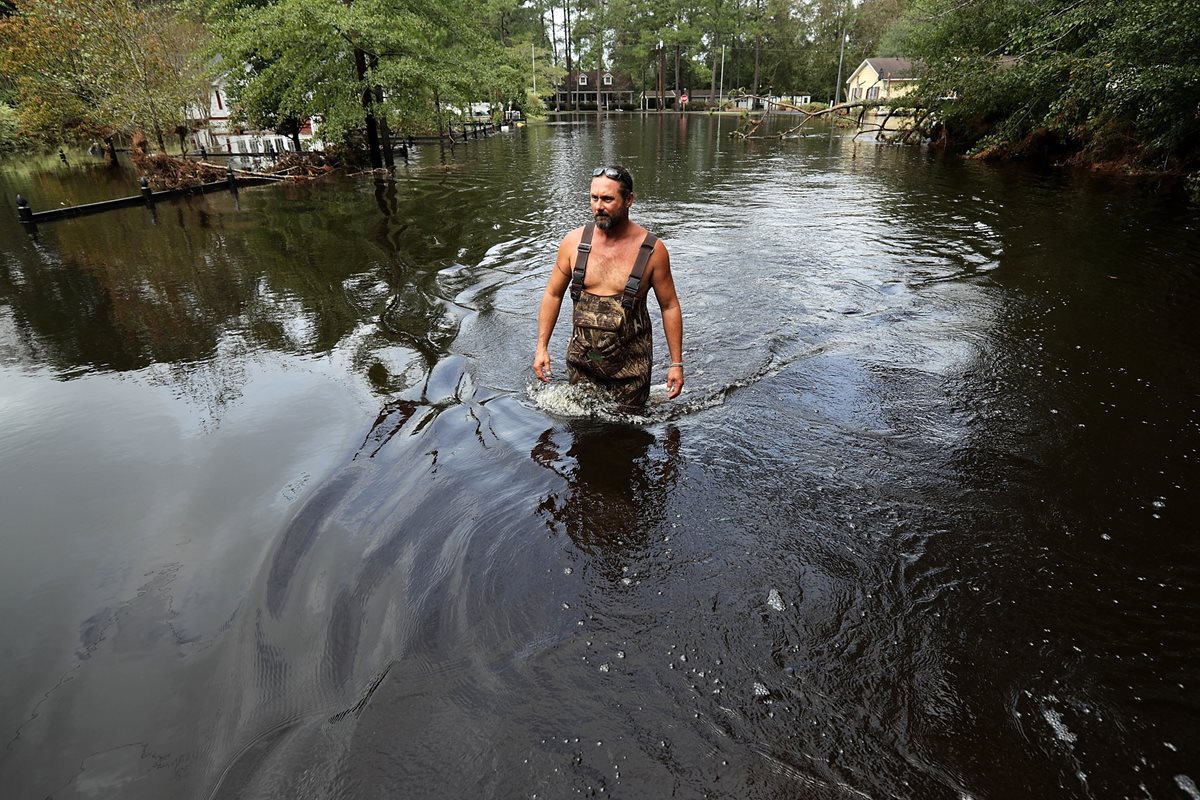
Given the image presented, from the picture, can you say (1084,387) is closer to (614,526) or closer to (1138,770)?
(1138,770)

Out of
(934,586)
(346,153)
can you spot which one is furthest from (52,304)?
(346,153)

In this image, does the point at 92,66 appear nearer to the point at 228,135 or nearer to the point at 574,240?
the point at 228,135

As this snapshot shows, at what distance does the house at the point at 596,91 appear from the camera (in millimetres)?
91812

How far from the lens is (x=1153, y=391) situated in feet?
17.2

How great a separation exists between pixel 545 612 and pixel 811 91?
9611 centimetres

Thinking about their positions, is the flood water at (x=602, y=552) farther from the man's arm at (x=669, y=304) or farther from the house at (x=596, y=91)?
the house at (x=596, y=91)

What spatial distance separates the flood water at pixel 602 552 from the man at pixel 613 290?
24.4 inches

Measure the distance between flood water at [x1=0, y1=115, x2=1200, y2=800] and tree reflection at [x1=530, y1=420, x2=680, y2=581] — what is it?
3 cm

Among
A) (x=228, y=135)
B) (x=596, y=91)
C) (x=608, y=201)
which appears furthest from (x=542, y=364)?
(x=596, y=91)

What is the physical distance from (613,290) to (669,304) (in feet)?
1.34

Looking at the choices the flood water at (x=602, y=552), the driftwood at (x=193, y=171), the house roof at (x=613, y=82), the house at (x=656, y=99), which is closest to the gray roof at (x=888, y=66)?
the house at (x=656, y=99)

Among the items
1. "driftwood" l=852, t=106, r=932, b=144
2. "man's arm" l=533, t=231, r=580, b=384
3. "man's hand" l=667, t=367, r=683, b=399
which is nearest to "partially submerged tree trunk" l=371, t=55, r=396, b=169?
"man's arm" l=533, t=231, r=580, b=384

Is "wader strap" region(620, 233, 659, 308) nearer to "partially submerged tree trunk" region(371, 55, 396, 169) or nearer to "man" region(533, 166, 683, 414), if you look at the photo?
"man" region(533, 166, 683, 414)

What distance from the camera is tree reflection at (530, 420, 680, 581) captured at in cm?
365
